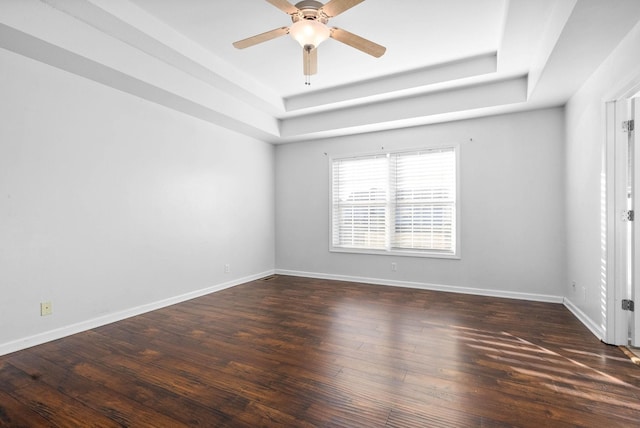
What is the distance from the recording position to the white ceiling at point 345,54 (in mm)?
2467

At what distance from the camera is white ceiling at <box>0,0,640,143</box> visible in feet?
8.09

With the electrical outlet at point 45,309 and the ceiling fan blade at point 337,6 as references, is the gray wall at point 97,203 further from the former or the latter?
the ceiling fan blade at point 337,6

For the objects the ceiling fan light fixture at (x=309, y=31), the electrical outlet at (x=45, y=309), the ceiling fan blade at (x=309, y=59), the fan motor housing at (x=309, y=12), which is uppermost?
the fan motor housing at (x=309, y=12)

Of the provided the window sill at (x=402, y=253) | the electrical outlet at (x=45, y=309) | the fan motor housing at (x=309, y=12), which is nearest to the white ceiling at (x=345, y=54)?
the fan motor housing at (x=309, y=12)

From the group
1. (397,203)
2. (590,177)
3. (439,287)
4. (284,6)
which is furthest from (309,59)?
(439,287)

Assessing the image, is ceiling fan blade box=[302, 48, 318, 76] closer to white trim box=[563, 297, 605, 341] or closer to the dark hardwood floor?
the dark hardwood floor

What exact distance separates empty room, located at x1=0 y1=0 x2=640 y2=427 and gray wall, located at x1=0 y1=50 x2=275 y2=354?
0.02 meters

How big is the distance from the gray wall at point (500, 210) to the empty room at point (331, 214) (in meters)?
0.03

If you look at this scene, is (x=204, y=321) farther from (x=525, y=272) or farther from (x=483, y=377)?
(x=525, y=272)

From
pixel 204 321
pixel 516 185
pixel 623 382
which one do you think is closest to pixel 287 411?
pixel 204 321

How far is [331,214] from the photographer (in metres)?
5.49

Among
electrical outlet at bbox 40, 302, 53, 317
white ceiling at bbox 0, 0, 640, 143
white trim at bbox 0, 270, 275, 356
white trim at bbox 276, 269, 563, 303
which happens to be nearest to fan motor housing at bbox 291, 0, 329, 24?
white ceiling at bbox 0, 0, 640, 143

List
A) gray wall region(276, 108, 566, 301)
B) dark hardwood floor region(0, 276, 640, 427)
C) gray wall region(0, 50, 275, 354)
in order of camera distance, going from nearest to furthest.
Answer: dark hardwood floor region(0, 276, 640, 427), gray wall region(0, 50, 275, 354), gray wall region(276, 108, 566, 301)

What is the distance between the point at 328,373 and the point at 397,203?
10.7 ft
